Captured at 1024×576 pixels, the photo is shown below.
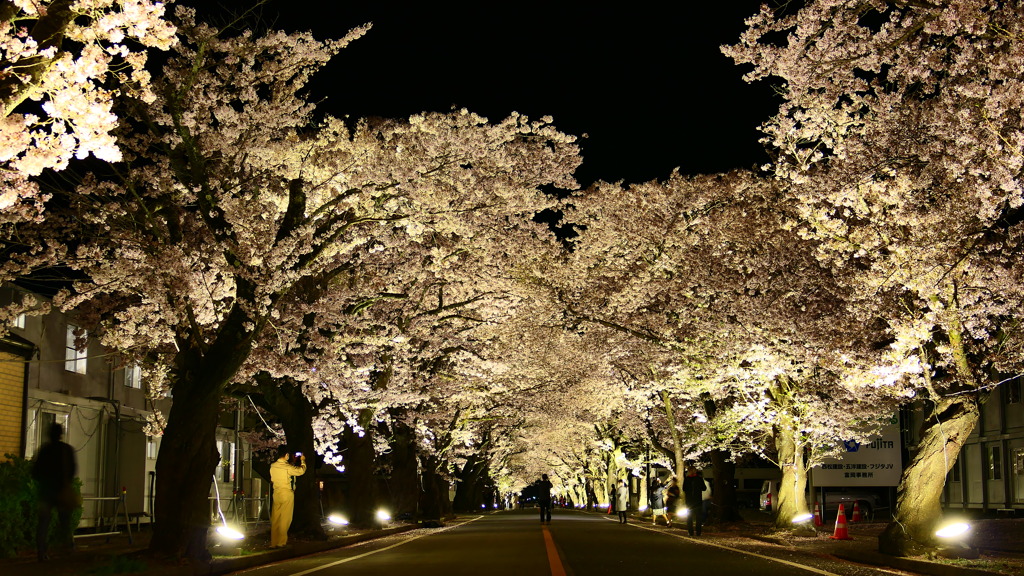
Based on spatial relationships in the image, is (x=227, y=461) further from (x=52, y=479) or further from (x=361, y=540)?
(x=52, y=479)

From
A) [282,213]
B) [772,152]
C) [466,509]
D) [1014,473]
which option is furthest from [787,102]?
[466,509]

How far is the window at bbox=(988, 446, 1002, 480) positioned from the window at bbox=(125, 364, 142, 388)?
1234 inches

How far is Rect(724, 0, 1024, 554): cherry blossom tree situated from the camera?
43.9 feet

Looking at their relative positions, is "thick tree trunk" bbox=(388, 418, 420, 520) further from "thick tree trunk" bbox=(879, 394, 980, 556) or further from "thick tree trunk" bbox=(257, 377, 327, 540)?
"thick tree trunk" bbox=(879, 394, 980, 556)

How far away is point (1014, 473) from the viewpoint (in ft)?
119

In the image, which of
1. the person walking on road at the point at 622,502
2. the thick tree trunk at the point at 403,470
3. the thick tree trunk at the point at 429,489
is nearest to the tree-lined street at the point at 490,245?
the thick tree trunk at the point at 403,470

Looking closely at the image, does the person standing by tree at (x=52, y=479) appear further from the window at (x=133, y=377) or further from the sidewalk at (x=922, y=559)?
the window at (x=133, y=377)

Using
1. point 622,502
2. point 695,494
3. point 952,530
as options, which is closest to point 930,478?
point 952,530

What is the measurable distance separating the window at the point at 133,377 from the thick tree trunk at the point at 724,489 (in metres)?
18.3

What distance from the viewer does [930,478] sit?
16.4 metres

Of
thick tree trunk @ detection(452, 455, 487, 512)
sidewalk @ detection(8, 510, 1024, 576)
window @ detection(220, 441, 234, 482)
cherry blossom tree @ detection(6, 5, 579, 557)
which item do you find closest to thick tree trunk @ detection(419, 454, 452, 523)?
window @ detection(220, 441, 234, 482)

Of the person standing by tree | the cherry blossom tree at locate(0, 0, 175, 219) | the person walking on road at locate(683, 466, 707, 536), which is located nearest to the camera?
the cherry blossom tree at locate(0, 0, 175, 219)

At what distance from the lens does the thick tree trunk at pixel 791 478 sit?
24.9 metres

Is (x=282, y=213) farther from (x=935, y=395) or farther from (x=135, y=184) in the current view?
(x=935, y=395)
